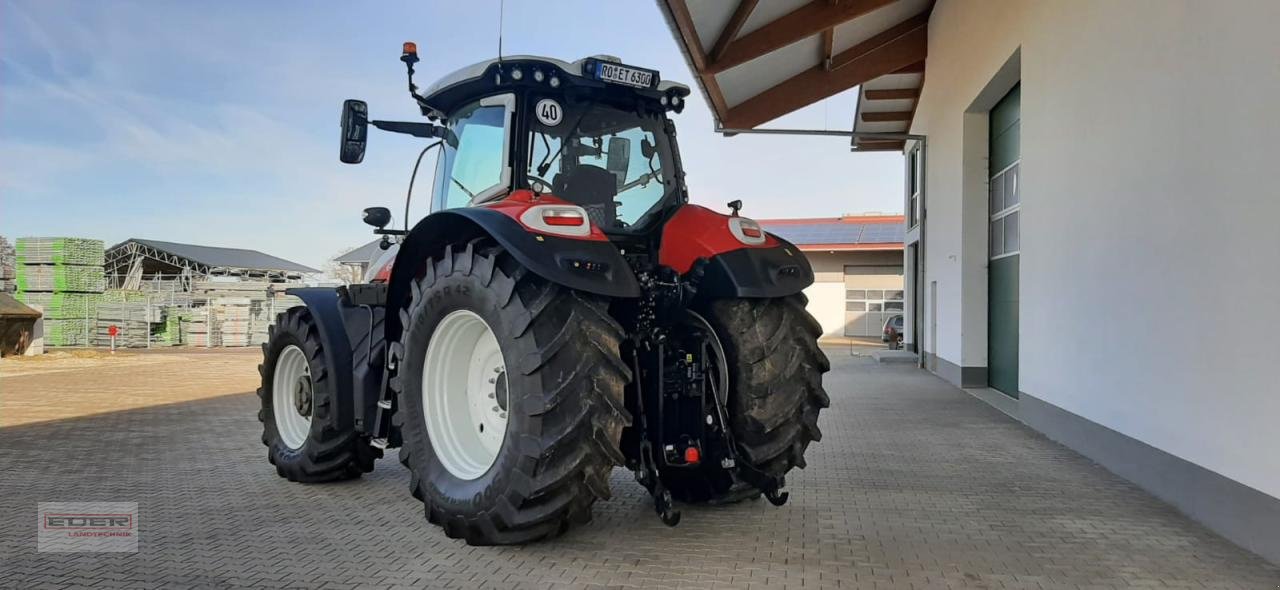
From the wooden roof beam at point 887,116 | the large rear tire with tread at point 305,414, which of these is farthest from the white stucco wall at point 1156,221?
the wooden roof beam at point 887,116

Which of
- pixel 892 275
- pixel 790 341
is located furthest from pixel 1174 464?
pixel 892 275

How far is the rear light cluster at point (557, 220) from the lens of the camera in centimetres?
347

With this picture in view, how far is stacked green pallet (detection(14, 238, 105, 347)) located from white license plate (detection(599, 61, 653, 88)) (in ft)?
71.4

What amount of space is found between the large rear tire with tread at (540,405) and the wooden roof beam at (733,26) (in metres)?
7.54

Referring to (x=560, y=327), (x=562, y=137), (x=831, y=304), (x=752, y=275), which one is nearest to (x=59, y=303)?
(x=562, y=137)

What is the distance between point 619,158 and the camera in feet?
14.7

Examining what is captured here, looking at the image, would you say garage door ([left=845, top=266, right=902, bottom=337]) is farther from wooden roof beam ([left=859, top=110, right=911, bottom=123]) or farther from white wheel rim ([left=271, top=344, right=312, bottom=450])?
white wheel rim ([left=271, top=344, right=312, bottom=450])

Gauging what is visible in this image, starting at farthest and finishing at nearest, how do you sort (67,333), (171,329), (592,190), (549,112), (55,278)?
(171,329) → (67,333) → (55,278) → (592,190) → (549,112)

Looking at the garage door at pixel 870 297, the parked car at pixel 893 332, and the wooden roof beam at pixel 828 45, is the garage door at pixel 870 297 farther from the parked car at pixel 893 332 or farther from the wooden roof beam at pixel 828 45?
the wooden roof beam at pixel 828 45

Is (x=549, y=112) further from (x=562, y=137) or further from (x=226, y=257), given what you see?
(x=226, y=257)

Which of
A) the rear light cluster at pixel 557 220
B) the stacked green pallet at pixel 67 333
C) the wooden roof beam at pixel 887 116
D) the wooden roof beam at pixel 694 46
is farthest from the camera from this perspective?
the stacked green pallet at pixel 67 333

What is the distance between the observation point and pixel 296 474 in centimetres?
510

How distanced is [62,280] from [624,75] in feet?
73.3

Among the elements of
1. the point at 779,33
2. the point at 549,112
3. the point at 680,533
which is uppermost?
the point at 779,33
